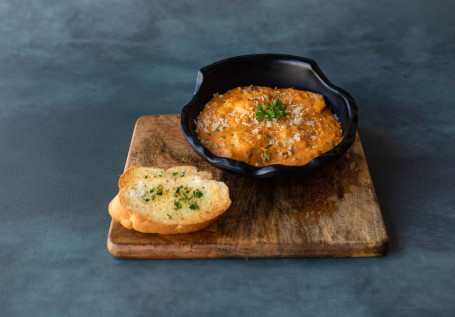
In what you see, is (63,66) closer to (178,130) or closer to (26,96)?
(26,96)

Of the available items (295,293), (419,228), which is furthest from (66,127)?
(419,228)

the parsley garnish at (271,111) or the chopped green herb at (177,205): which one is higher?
the parsley garnish at (271,111)

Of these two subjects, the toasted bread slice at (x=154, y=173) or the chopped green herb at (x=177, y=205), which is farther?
the toasted bread slice at (x=154, y=173)

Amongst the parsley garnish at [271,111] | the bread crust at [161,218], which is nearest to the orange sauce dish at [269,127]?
the parsley garnish at [271,111]

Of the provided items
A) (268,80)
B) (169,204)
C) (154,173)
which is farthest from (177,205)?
(268,80)

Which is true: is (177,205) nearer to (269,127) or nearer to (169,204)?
(169,204)

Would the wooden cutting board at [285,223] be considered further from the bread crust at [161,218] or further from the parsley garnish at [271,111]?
the parsley garnish at [271,111]
